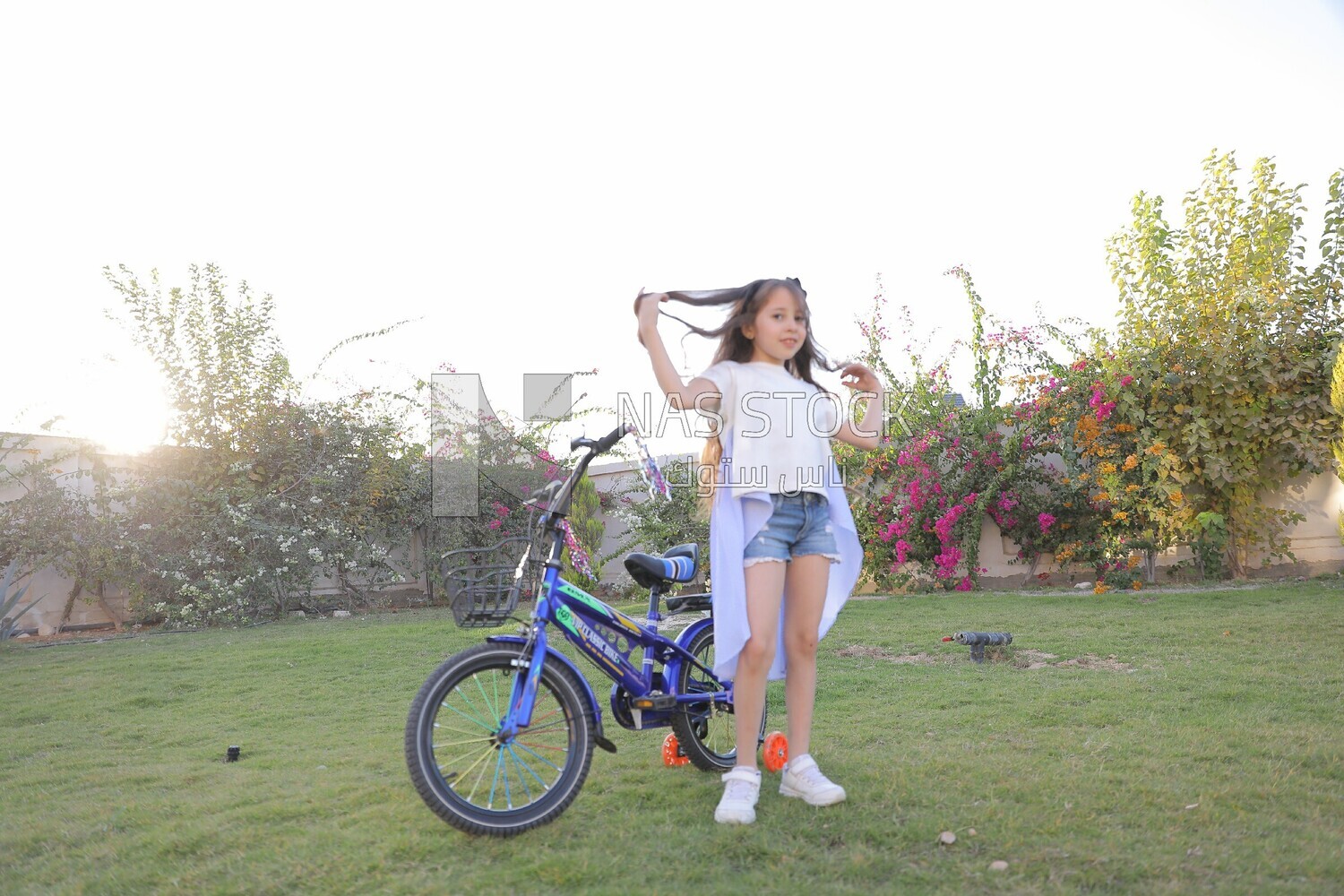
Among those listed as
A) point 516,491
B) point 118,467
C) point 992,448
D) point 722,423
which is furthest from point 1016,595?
point 118,467

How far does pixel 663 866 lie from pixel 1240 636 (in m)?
4.41

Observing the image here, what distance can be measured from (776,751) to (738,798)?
0.84 feet

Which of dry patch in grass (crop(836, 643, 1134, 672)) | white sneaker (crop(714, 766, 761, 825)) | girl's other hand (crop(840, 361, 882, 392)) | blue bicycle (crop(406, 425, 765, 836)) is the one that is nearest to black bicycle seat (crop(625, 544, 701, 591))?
blue bicycle (crop(406, 425, 765, 836))

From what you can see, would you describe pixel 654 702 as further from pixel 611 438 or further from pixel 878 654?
pixel 878 654

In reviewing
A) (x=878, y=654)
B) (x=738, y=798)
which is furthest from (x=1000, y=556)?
(x=738, y=798)

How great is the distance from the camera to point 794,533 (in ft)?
8.61

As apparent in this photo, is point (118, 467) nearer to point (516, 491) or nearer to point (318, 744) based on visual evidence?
point (516, 491)

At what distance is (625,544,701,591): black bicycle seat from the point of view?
2.81 metres

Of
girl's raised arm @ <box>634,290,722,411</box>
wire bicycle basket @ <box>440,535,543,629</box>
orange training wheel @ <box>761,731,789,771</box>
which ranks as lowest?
orange training wheel @ <box>761,731,789,771</box>

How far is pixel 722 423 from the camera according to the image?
2701 millimetres

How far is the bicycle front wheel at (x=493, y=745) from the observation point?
7.46 ft

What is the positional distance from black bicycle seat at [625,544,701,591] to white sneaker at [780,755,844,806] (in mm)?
635

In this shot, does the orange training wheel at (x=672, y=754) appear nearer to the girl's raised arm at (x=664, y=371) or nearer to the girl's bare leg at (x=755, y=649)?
the girl's bare leg at (x=755, y=649)

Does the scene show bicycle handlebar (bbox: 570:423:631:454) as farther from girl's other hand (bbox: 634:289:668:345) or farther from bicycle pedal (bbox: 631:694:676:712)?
bicycle pedal (bbox: 631:694:676:712)
